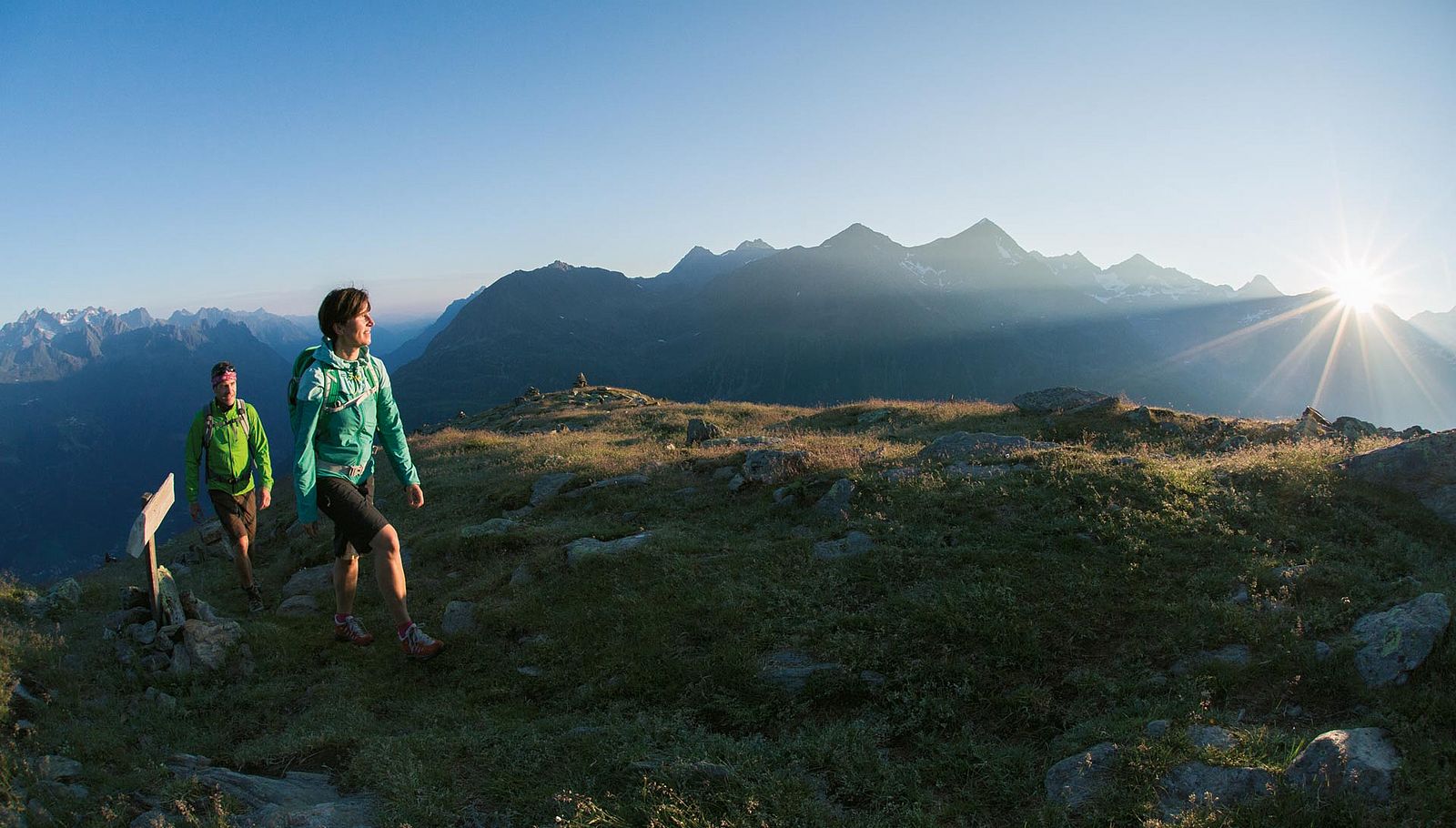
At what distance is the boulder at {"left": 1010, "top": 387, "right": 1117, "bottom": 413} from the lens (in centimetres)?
2005

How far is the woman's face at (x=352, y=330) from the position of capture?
7.59 metres

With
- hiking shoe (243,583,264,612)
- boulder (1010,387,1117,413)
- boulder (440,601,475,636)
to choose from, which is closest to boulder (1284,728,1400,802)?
boulder (440,601,475,636)

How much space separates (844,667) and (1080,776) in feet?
7.60

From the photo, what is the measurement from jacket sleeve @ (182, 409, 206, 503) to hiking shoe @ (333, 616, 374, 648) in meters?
3.64

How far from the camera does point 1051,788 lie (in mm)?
4898

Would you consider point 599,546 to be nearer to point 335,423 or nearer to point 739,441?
point 335,423

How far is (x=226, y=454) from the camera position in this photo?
410 inches

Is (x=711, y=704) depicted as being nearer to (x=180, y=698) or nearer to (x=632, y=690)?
(x=632, y=690)

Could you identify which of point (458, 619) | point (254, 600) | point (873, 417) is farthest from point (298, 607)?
point (873, 417)

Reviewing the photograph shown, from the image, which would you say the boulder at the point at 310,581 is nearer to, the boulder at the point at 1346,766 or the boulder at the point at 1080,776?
the boulder at the point at 1080,776

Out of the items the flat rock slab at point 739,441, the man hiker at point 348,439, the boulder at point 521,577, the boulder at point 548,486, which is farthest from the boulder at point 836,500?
the boulder at point 548,486

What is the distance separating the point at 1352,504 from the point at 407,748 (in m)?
12.6

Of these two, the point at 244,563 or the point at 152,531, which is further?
the point at 244,563

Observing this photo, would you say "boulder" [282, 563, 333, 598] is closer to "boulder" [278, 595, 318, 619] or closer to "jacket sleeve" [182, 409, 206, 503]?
"boulder" [278, 595, 318, 619]
